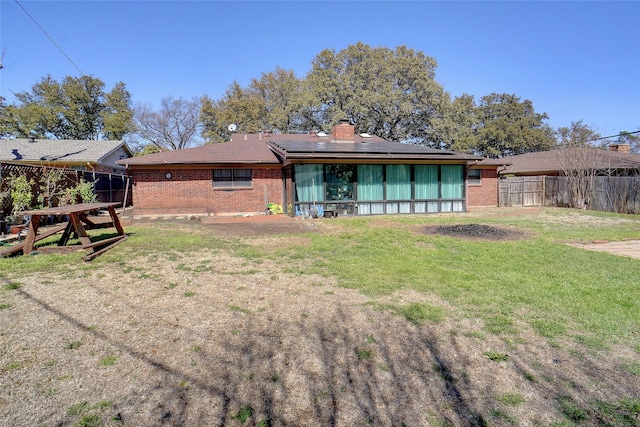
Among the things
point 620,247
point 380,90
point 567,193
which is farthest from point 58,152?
point 567,193

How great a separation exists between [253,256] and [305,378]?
433 cm

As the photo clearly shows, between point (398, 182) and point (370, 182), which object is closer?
point (370, 182)

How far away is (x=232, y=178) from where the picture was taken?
51.6ft

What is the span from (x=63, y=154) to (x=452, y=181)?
20882 millimetres

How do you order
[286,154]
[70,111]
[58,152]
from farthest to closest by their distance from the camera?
[70,111] → [58,152] → [286,154]

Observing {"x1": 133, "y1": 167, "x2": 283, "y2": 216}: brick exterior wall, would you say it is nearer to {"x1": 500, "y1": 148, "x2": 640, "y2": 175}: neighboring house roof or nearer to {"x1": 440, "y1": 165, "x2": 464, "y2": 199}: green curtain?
{"x1": 440, "y1": 165, "x2": 464, "y2": 199}: green curtain

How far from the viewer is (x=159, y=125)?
A: 38688mm

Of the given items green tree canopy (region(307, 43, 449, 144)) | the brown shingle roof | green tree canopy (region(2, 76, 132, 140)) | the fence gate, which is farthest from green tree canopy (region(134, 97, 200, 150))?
the fence gate

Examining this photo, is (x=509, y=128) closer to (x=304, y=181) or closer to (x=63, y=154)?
(x=304, y=181)

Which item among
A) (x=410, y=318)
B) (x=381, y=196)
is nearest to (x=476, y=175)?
(x=381, y=196)

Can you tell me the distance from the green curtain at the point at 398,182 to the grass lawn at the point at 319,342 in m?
8.99

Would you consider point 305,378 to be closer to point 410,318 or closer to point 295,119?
point 410,318

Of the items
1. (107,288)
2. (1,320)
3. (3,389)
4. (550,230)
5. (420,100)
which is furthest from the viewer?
(420,100)

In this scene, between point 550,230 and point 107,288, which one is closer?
point 107,288
